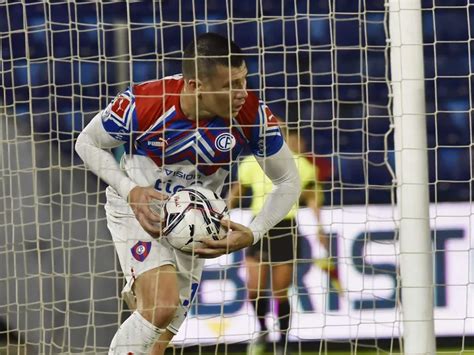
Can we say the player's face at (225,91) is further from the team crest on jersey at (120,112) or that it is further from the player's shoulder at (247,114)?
the team crest on jersey at (120,112)

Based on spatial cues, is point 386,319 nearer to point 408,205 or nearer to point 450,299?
point 450,299

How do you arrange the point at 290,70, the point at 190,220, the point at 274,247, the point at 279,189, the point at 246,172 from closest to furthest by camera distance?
1. the point at 190,220
2. the point at 279,189
3. the point at 290,70
4. the point at 246,172
5. the point at 274,247

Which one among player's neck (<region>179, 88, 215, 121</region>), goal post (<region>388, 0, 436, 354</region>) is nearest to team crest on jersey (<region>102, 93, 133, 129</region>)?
player's neck (<region>179, 88, 215, 121</region>)

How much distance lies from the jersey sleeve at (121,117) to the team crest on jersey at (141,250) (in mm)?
377

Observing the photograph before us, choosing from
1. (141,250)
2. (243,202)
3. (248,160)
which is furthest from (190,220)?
(243,202)

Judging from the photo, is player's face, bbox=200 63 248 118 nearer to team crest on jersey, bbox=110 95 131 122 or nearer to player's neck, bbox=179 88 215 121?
player's neck, bbox=179 88 215 121

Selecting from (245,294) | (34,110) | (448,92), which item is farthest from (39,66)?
(448,92)

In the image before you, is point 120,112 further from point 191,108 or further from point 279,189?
point 279,189

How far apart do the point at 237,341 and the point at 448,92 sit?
1.58 metres

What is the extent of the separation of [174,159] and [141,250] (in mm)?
330

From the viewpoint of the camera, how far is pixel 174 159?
3.82 m

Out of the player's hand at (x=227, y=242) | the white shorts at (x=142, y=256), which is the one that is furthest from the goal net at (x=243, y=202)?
the player's hand at (x=227, y=242)

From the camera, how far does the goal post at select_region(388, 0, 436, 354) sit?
3756 millimetres

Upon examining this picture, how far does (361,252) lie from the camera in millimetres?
5164
